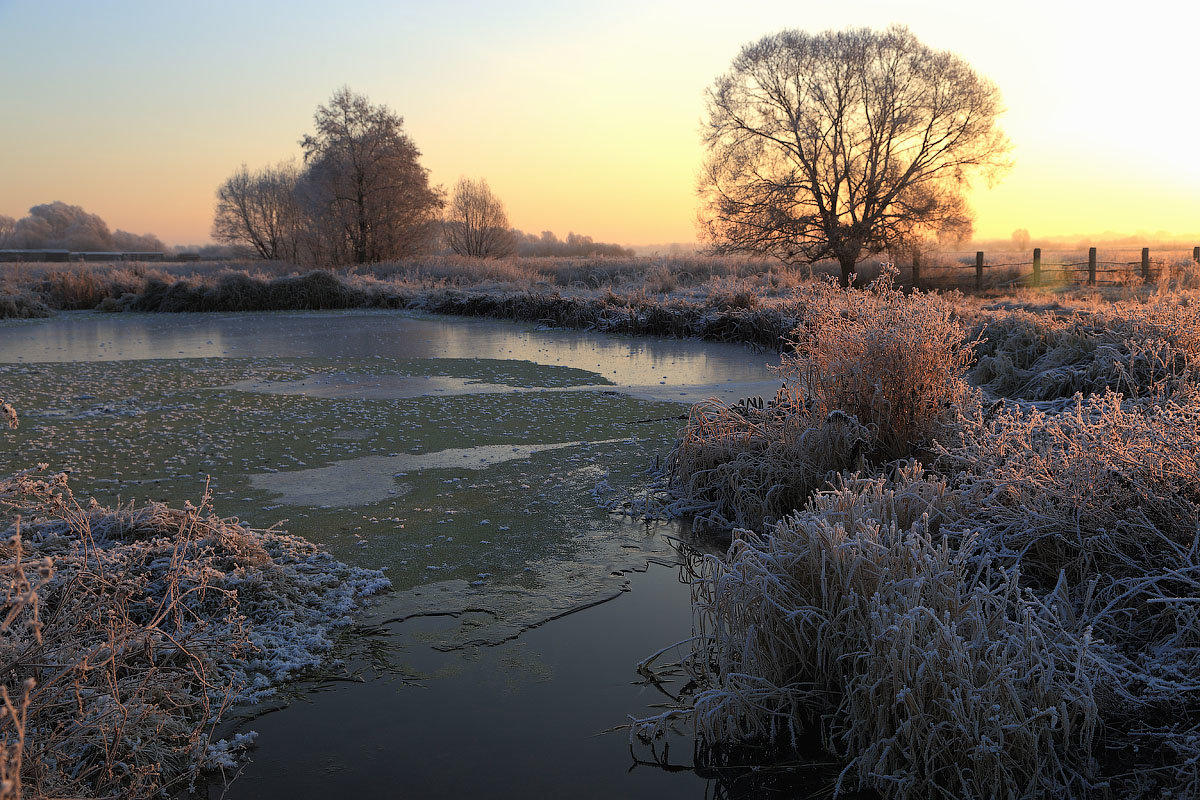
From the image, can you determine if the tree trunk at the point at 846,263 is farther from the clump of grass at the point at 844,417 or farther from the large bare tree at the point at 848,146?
the clump of grass at the point at 844,417

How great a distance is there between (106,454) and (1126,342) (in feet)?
25.0

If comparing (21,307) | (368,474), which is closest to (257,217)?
(21,307)

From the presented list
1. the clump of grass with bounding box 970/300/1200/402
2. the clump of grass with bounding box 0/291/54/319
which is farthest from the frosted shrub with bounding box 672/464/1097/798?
the clump of grass with bounding box 0/291/54/319

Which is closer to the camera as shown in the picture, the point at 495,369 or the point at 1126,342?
the point at 1126,342

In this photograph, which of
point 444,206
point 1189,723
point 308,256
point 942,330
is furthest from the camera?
point 308,256

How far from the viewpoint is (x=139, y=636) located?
6.84 feet

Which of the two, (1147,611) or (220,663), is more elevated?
(1147,611)

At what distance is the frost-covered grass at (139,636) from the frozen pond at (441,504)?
20cm

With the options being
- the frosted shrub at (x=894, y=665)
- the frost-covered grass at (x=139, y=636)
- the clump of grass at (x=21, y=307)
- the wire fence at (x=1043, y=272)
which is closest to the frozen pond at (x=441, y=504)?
the frost-covered grass at (x=139, y=636)

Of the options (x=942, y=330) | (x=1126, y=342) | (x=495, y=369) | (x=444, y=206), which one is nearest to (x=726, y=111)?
(x=444, y=206)

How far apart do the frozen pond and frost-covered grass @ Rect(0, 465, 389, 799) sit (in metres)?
0.20

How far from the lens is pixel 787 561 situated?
2.96 metres

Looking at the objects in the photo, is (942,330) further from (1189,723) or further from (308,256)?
(308,256)

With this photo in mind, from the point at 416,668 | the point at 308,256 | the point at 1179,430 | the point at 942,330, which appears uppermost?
the point at 308,256
